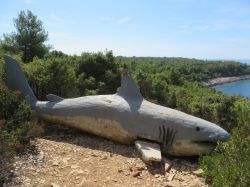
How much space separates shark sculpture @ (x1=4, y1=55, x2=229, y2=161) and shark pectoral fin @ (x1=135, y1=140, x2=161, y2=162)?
0.86ft

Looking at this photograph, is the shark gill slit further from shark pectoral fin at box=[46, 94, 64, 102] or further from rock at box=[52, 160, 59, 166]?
shark pectoral fin at box=[46, 94, 64, 102]

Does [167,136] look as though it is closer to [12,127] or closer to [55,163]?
[55,163]

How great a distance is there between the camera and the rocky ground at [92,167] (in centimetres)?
911

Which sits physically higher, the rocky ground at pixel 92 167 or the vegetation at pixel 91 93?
the vegetation at pixel 91 93

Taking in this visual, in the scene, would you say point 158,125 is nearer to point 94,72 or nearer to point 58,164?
point 58,164

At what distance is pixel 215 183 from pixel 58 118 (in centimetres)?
653

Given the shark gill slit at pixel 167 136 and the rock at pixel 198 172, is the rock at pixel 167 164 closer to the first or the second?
the shark gill slit at pixel 167 136

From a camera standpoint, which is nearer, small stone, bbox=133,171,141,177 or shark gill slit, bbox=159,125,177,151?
small stone, bbox=133,171,141,177

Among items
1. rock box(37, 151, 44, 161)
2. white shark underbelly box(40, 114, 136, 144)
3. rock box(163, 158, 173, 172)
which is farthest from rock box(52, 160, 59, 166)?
rock box(163, 158, 173, 172)

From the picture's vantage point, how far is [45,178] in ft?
29.6

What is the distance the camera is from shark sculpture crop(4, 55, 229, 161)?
11305 mm

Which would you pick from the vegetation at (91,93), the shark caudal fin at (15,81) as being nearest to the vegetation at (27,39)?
the vegetation at (91,93)

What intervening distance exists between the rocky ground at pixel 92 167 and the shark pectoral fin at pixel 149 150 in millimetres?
262

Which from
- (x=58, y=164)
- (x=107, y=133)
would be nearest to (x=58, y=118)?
(x=107, y=133)
